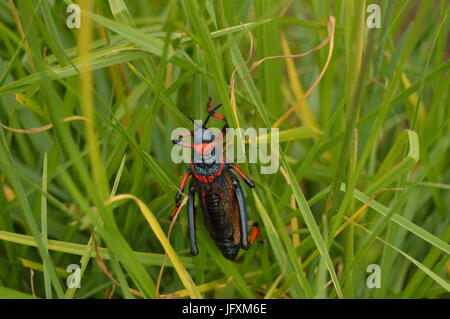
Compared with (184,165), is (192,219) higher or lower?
lower

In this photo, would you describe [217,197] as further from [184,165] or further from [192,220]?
[184,165]

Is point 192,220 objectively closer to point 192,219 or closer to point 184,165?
point 192,219

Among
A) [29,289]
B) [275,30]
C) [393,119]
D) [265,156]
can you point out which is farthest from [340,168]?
[29,289]

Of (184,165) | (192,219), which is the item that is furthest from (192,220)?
(184,165)

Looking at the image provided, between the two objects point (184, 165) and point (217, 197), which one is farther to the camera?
point (184, 165)

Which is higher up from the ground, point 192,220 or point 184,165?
point 184,165

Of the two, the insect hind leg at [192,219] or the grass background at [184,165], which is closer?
the grass background at [184,165]
